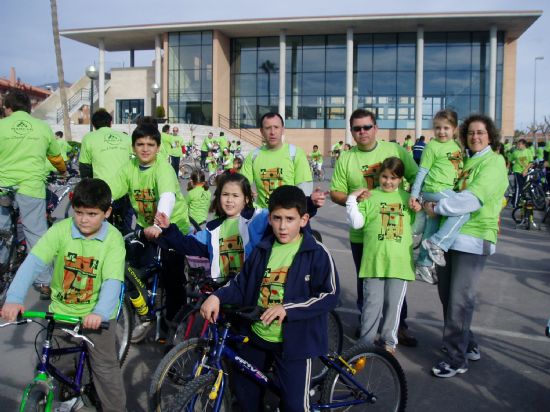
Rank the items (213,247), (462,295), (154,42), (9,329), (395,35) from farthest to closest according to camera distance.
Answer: (154,42) → (395,35) → (9,329) → (462,295) → (213,247)

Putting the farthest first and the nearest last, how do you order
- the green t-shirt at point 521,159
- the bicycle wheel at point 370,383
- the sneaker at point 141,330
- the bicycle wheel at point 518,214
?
the green t-shirt at point 521,159 < the bicycle wheel at point 518,214 < the sneaker at point 141,330 < the bicycle wheel at point 370,383

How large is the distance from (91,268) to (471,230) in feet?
9.48

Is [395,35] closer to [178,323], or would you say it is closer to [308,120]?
[308,120]

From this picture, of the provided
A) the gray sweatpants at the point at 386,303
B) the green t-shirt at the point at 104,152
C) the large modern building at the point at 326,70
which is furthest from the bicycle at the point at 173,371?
the large modern building at the point at 326,70

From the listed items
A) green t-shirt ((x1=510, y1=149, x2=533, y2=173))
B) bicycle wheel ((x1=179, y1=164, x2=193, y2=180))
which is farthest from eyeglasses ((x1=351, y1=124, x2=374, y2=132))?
bicycle wheel ((x1=179, y1=164, x2=193, y2=180))

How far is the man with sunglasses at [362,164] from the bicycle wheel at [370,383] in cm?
149

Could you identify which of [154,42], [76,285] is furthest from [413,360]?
[154,42]

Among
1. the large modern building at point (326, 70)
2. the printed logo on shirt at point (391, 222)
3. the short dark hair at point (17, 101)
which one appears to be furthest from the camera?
the large modern building at point (326, 70)

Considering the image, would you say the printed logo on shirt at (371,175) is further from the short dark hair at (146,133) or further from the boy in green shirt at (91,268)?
the boy in green shirt at (91,268)

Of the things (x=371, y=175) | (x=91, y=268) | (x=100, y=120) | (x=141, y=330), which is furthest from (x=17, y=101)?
(x=371, y=175)

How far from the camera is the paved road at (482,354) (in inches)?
158

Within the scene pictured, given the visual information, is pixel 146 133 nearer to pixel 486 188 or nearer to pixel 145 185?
pixel 145 185

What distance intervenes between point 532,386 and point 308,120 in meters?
39.6

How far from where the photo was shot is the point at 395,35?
1645 inches
